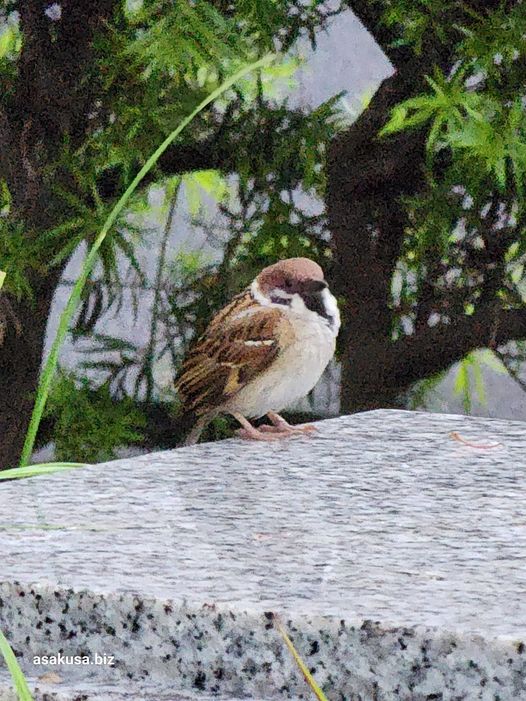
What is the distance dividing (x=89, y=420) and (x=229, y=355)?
711mm

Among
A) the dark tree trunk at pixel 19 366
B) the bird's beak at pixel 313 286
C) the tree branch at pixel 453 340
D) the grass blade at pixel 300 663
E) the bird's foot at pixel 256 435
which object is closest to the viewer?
the grass blade at pixel 300 663

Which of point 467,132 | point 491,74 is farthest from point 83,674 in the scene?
point 491,74

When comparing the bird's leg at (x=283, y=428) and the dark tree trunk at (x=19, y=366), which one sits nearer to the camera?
the bird's leg at (x=283, y=428)

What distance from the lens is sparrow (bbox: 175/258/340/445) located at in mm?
1947

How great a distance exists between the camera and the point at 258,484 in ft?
4.75

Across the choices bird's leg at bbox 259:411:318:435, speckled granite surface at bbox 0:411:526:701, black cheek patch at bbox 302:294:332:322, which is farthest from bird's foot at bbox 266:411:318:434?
speckled granite surface at bbox 0:411:526:701

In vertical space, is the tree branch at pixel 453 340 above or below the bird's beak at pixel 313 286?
below

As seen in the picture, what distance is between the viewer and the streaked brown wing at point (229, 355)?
1959 millimetres

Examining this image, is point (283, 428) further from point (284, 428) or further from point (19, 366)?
point (19, 366)

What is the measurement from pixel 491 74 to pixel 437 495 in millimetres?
1052

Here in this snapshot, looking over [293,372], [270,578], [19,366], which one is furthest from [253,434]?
[19,366]

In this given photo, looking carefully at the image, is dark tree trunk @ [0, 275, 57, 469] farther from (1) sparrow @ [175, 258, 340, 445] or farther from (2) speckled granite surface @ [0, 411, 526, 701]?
(2) speckled granite surface @ [0, 411, 526, 701]

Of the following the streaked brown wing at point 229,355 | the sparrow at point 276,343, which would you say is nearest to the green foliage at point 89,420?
the streaked brown wing at point 229,355

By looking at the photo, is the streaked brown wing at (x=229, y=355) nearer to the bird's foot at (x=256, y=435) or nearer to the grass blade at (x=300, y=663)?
the bird's foot at (x=256, y=435)
